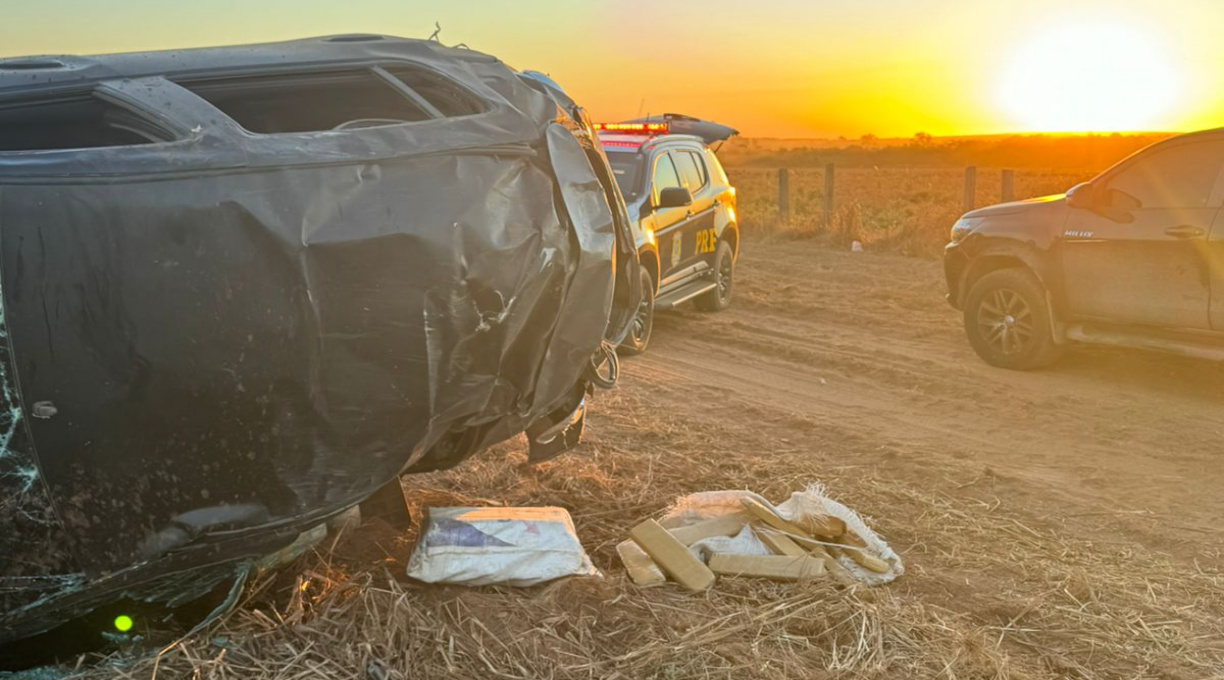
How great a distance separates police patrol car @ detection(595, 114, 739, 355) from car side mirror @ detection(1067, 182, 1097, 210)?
3269mm

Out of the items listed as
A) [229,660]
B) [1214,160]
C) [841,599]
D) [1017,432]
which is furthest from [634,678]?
[1214,160]

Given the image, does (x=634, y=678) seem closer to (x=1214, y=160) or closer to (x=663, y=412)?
(x=663, y=412)

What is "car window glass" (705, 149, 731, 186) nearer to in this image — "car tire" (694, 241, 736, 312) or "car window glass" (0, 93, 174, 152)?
"car tire" (694, 241, 736, 312)

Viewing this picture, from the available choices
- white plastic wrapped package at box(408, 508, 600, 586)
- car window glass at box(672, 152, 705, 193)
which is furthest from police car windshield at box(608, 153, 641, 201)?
white plastic wrapped package at box(408, 508, 600, 586)

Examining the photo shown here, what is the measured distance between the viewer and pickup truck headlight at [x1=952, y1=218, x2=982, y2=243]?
893cm

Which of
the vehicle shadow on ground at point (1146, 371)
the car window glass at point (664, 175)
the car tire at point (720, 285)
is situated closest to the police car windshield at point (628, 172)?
the car window glass at point (664, 175)

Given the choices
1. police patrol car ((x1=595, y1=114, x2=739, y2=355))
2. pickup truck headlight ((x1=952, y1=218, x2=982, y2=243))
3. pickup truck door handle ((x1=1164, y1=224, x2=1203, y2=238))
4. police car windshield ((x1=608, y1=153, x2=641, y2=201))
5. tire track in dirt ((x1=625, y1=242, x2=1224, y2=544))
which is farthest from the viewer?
police car windshield ((x1=608, y1=153, x2=641, y2=201))

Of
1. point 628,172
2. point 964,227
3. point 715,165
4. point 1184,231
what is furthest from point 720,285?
point 1184,231

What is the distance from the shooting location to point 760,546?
179 inches

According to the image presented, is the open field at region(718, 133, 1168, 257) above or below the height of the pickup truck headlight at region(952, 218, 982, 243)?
below

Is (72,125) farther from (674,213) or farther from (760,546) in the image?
(674,213)

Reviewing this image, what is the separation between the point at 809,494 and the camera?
481cm

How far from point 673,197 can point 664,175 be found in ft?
2.21

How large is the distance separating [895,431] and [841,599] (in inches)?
122
